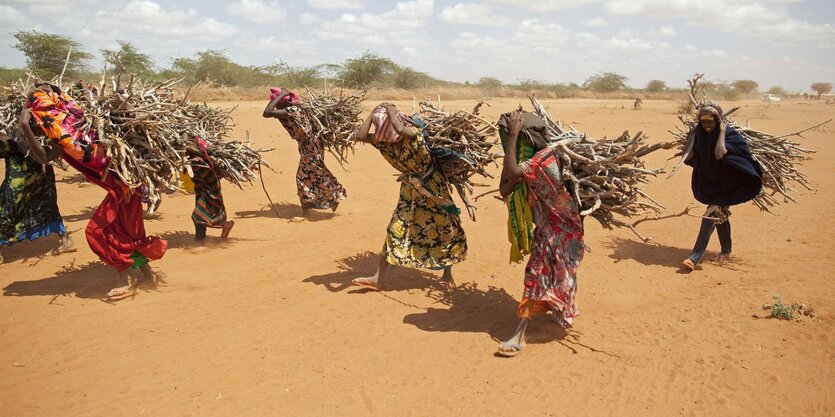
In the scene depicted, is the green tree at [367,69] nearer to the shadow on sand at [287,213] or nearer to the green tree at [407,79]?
the green tree at [407,79]

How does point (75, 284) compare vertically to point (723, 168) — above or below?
below

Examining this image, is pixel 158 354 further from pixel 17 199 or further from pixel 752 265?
pixel 752 265

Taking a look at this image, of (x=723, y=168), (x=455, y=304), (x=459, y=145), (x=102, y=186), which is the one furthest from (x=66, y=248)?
(x=723, y=168)

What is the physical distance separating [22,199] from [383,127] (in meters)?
4.59

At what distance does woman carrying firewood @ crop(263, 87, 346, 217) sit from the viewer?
26.2 ft

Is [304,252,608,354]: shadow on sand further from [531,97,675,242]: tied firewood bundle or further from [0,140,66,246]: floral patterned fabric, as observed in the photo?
[0,140,66,246]: floral patterned fabric

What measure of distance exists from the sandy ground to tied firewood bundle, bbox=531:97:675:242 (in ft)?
3.77

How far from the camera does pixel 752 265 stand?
6586 mm

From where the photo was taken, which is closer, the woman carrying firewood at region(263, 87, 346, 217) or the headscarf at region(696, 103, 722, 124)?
the headscarf at region(696, 103, 722, 124)

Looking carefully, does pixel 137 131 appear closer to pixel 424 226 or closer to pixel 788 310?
pixel 424 226

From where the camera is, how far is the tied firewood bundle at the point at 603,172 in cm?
414

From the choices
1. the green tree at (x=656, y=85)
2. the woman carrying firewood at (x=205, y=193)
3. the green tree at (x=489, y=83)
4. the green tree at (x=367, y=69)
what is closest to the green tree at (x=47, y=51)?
the green tree at (x=367, y=69)

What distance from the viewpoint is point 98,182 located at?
16.9ft

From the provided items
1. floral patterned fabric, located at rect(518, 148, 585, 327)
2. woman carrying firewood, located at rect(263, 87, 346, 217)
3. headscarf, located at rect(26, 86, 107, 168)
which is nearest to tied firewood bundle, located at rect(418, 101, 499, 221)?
floral patterned fabric, located at rect(518, 148, 585, 327)
